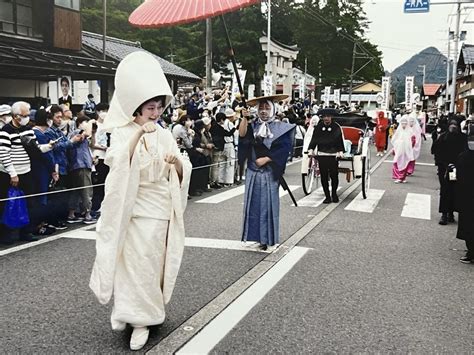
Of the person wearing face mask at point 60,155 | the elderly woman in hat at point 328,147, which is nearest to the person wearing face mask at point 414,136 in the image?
the elderly woman in hat at point 328,147

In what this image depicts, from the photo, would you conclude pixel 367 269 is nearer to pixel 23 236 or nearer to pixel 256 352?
pixel 256 352

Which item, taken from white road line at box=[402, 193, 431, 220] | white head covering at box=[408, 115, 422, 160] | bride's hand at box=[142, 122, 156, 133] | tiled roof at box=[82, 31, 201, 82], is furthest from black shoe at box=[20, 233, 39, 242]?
tiled roof at box=[82, 31, 201, 82]

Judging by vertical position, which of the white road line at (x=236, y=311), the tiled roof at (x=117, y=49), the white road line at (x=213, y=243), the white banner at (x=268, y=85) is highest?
the tiled roof at (x=117, y=49)

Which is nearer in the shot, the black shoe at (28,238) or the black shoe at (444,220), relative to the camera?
the black shoe at (28,238)

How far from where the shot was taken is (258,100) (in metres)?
6.59

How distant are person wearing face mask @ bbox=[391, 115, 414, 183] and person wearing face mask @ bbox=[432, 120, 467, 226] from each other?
4.54 metres

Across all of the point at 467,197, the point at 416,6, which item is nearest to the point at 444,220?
the point at 467,197

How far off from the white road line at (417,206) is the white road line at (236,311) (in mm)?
3944

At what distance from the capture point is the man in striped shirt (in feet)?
22.4

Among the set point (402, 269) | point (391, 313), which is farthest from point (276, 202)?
point (391, 313)

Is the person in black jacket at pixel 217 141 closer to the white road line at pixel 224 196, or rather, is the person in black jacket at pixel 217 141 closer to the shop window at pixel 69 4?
the white road line at pixel 224 196

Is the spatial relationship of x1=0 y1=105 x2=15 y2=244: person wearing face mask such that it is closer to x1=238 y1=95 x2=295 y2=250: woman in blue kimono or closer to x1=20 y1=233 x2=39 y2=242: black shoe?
x1=20 y1=233 x2=39 y2=242: black shoe

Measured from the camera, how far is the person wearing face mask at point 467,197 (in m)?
6.19

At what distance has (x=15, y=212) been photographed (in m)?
6.95
